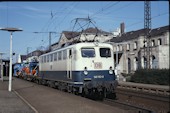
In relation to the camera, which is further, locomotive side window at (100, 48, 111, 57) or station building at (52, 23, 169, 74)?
station building at (52, 23, 169, 74)

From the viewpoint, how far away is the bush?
3438cm

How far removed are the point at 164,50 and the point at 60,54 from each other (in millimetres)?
34195

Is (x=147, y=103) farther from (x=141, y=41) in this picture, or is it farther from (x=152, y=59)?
(x=141, y=41)

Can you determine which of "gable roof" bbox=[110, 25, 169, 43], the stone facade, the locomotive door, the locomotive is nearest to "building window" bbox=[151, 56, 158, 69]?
the stone facade

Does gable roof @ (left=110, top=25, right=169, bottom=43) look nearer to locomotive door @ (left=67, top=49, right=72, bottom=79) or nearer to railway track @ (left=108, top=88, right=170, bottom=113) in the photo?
railway track @ (left=108, top=88, right=170, bottom=113)

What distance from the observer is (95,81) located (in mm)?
17203

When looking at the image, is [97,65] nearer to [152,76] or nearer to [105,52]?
[105,52]

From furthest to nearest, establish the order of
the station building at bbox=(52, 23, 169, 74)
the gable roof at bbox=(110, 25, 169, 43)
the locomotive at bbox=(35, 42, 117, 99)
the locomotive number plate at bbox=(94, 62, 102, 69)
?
1. the gable roof at bbox=(110, 25, 169, 43)
2. the station building at bbox=(52, 23, 169, 74)
3. the locomotive number plate at bbox=(94, 62, 102, 69)
4. the locomotive at bbox=(35, 42, 117, 99)

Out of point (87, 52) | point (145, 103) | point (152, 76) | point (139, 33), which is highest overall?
point (139, 33)

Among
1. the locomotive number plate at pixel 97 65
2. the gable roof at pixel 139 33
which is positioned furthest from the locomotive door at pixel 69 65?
the gable roof at pixel 139 33

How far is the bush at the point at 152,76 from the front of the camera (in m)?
34.4

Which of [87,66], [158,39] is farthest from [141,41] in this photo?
[87,66]

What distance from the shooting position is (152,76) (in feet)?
120

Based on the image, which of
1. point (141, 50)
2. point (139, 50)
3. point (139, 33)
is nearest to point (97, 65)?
point (141, 50)
